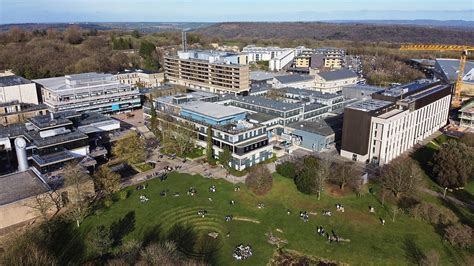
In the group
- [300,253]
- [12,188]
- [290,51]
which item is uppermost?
[290,51]

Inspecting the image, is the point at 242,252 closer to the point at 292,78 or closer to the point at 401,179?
the point at 401,179

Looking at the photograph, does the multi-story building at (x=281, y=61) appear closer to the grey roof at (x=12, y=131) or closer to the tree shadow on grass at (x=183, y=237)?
the grey roof at (x=12, y=131)

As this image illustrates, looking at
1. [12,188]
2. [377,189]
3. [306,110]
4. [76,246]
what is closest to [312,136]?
[306,110]

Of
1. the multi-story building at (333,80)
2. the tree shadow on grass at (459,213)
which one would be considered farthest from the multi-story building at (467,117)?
the tree shadow on grass at (459,213)

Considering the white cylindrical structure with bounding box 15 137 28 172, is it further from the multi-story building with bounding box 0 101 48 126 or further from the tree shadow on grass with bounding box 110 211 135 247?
the multi-story building with bounding box 0 101 48 126

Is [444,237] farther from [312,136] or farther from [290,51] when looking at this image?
[290,51]

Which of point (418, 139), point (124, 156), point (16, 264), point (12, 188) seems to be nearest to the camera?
point (16, 264)

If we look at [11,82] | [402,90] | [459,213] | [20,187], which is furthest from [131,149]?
[402,90]
